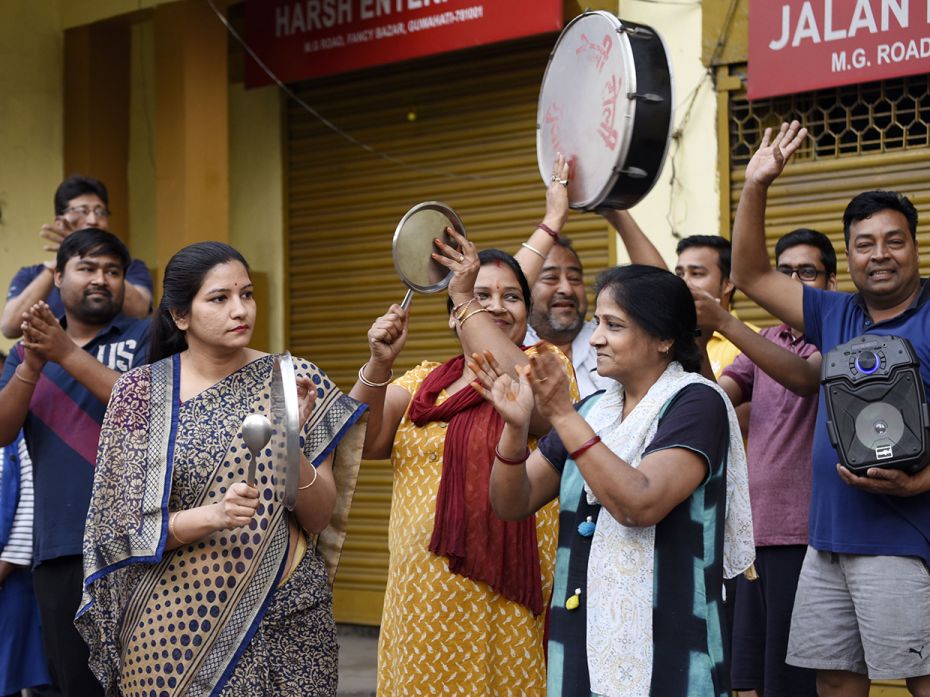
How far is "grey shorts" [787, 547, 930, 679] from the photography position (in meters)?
3.65

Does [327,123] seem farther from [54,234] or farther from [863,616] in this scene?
[863,616]

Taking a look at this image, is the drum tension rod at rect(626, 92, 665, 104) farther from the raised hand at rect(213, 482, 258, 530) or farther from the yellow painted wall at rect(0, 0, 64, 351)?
the yellow painted wall at rect(0, 0, 64, 351)

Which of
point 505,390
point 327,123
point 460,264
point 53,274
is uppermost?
point 327,123

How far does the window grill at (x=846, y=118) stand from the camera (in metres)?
5.86

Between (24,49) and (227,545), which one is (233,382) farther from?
(24,49)

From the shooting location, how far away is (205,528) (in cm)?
319

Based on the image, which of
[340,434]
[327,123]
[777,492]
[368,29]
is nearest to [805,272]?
[777,492]


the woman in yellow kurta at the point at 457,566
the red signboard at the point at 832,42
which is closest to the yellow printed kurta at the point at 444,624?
the woman in yellow kurta at the point at 457,566

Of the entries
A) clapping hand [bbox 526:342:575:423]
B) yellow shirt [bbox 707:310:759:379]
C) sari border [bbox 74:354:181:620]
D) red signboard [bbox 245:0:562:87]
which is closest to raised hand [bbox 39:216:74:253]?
sari border [bbox 74:354:181:620]

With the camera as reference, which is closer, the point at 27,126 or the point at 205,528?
the point at 205,528

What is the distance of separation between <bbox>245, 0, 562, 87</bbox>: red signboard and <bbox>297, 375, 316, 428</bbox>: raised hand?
3.70 m

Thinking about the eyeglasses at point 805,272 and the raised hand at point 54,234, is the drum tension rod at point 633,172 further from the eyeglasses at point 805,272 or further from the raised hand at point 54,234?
the raised hand at point 54,234

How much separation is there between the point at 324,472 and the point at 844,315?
1.69 metres

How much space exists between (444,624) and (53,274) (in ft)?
7.80
